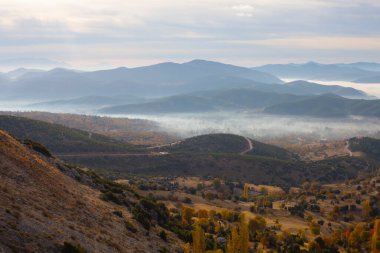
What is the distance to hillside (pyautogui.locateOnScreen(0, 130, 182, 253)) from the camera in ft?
102

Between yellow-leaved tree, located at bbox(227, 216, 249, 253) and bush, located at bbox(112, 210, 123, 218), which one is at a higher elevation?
bush, located at bbox(112, 210, 123, 218)

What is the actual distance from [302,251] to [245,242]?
79.1 feet

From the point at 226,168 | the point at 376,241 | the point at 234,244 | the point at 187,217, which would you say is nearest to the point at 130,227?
the point at 234,244

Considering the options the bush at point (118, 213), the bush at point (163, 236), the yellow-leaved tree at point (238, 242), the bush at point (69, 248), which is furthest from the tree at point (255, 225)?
the bush at point (69, 248)

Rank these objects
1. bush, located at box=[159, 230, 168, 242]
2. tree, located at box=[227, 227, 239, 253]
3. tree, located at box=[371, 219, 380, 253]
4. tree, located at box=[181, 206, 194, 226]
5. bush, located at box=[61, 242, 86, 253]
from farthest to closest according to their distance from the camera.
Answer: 1. tree, located at box=[181, 206, 194, 226]
2. tree, located at box=[371, 219, 380, 253]
3. bush, located at box=[159, 230, 168, 242]
4. tree, located at box=[227, 227, 239, 253]
5. bush, located at box=[61, 242, 86, 253]

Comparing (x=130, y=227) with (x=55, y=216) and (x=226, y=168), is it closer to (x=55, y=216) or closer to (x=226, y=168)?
(x=55, y=216)

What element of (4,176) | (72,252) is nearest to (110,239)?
(72,252)

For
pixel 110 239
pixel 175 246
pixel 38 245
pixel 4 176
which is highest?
pixel 4 176

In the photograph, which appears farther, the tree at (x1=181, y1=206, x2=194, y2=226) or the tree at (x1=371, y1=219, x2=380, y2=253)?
the tree at (x1=181, y1=206, x2=194, y2=226)

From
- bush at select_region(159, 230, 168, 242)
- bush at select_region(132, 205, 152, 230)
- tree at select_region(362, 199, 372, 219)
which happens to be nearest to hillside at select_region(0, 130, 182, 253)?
bush at select_region(159, 230, 168, 242)

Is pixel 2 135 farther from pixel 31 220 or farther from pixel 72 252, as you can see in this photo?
pixel 72 252

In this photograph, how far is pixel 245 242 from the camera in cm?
4388

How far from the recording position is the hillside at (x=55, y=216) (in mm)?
31234

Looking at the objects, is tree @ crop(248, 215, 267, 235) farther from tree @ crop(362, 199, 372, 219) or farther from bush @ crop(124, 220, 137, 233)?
tree @ crop(362, 199, 372, 219)
